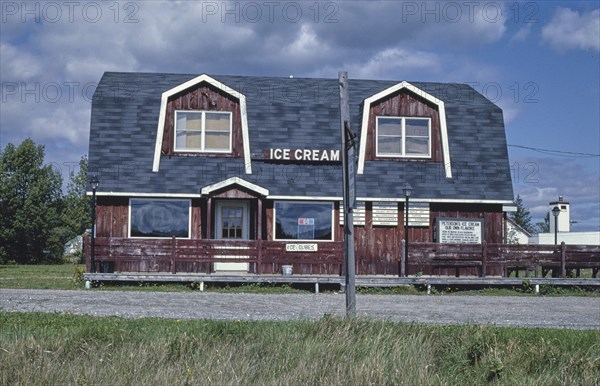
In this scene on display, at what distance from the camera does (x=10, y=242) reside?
2072 inches

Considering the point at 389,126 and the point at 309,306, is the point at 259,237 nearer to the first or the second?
the point at 389,126

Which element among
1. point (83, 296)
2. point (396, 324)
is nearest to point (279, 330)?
point (396, 324)

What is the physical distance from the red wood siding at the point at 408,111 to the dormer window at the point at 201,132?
5.03 meters

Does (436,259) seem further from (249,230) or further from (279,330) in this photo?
(279,330)

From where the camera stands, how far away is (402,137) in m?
27.5

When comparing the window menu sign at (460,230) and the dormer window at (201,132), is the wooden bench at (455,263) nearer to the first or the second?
the window menu sign at (460,230)

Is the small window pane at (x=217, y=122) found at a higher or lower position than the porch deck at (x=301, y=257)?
higher

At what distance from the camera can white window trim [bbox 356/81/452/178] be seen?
27.1 meters

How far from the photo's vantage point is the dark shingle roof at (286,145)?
26.0 meters

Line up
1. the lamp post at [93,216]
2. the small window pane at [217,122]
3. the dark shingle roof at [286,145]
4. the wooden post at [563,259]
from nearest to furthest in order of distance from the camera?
the lamp post at [93,216] → the wooden post at [563,259] → the dark shingle roof at [286,145] → the small window pane at [217,122]

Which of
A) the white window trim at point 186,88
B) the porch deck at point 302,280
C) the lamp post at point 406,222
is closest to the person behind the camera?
the porch deck at point 302,280

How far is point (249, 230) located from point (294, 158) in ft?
9.54

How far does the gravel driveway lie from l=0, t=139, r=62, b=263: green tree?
3385 centimetres

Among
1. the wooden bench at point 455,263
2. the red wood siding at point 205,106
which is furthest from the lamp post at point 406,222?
the red wood siding at point 205,106
